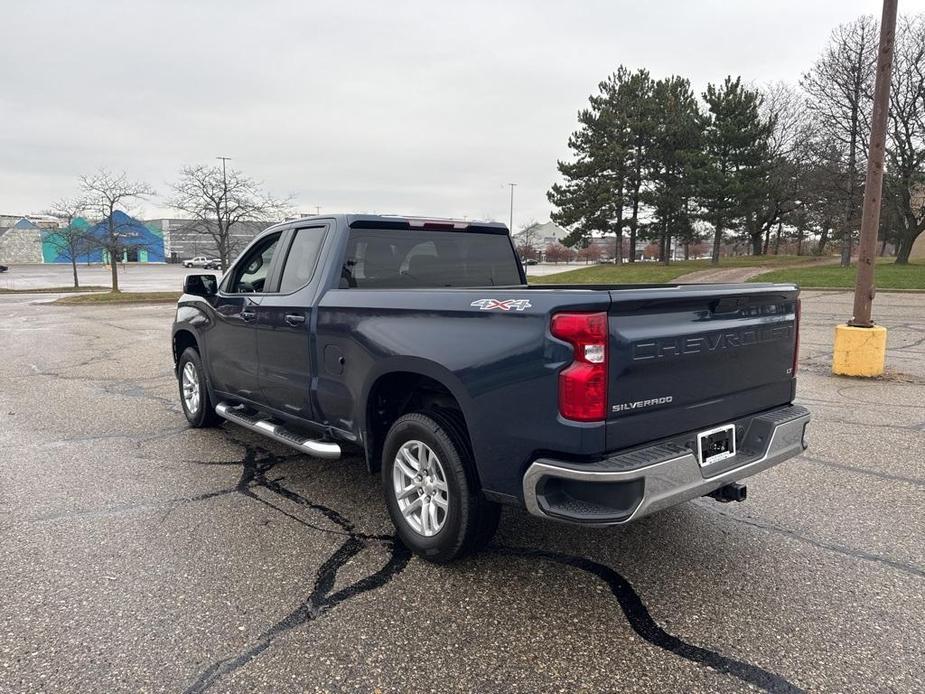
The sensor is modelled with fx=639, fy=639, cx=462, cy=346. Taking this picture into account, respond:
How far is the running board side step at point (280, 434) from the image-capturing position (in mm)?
3949

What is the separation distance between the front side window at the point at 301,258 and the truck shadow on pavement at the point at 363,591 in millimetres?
1443

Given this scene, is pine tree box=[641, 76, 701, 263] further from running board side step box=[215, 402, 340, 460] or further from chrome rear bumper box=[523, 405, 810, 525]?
chrome rear bumper box=[523, 405, 810, 525]

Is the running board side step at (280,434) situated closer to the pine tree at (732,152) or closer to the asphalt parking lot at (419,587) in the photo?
the asphalt parking lot at (419,587)

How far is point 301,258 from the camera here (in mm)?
4516

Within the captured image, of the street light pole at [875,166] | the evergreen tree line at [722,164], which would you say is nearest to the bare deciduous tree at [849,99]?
the evergreen tree line at [722,164]

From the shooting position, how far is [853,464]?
4871 millimetres

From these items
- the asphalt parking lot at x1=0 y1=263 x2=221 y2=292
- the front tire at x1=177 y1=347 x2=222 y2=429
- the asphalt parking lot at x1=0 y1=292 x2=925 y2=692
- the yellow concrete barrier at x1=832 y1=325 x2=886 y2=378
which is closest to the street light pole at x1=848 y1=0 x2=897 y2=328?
the yellow concrete barrier at x1=832 y1=325 x2=886 y2=378

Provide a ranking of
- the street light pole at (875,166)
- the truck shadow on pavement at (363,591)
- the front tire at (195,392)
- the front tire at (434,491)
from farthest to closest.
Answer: the street light pole at (875,166) < the front tire at (195,392) < the front tire at (434,491) < the truck shadow on pavement at (363,591)

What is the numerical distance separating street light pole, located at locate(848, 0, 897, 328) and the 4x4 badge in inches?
276

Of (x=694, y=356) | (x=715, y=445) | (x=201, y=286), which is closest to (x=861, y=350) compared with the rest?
(x=715, y=445)

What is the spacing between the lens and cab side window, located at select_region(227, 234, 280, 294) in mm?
4938

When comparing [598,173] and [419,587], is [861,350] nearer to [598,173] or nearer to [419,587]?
[419,587]

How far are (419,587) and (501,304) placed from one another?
56.8 inches

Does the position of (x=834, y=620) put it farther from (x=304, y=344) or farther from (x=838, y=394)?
(x=838, y=394)
